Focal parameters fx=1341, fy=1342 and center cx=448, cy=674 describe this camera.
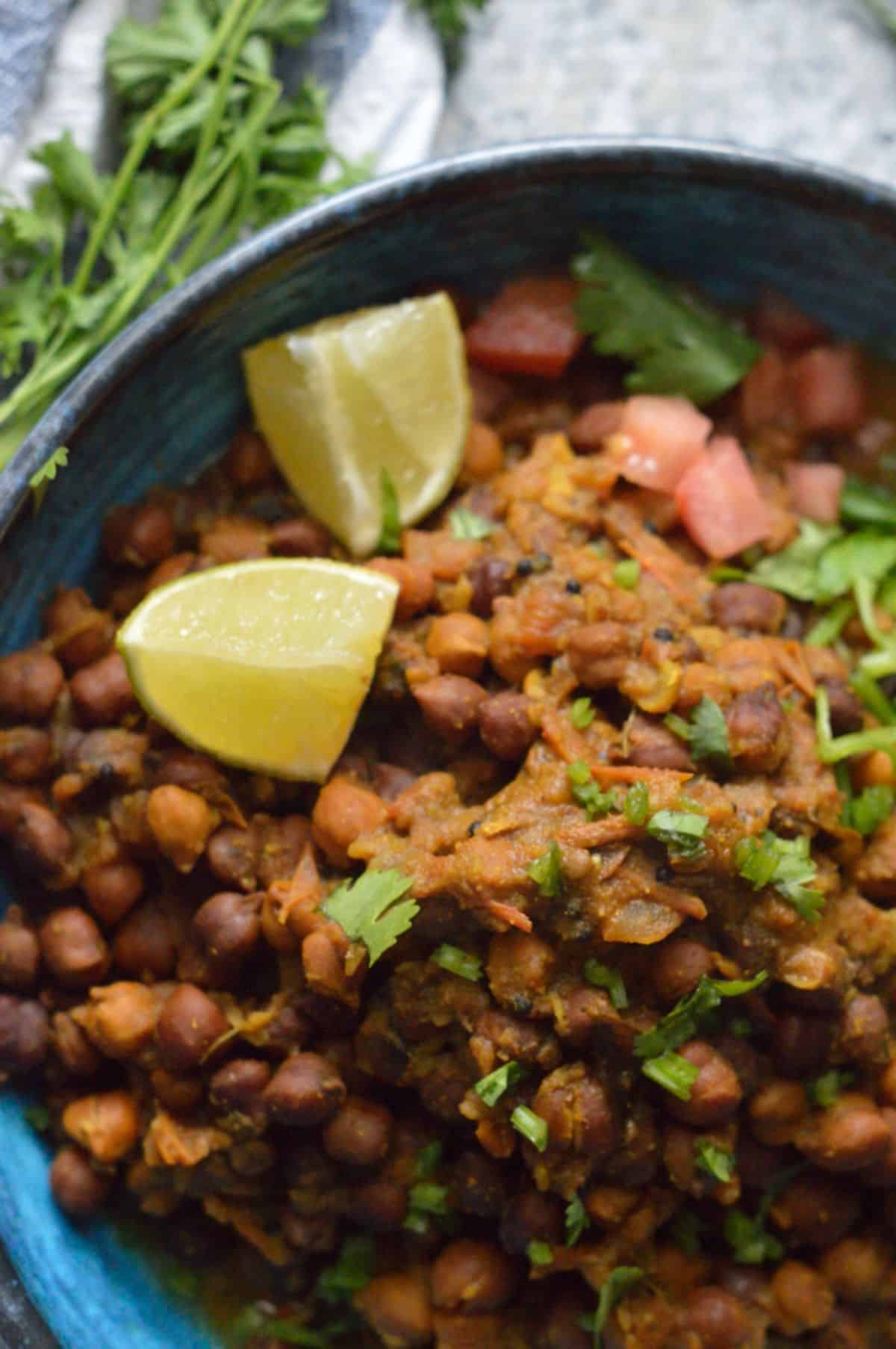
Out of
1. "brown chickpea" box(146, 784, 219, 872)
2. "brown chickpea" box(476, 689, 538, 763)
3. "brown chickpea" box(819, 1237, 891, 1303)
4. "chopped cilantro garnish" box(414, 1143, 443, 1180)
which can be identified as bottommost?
"brown chickpea" box(819, 1237, 891, 1303)

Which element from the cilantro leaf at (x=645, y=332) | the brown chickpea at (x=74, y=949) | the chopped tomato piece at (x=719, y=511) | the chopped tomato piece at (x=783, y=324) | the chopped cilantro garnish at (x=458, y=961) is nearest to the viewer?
the chopped cilantro garnish at (x=458, y=961)

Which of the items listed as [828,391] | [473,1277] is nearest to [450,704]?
[473,1277]

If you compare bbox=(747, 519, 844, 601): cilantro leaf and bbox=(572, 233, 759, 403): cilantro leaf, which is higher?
bbox=(572, 233, 759, 403): cilantro leaf

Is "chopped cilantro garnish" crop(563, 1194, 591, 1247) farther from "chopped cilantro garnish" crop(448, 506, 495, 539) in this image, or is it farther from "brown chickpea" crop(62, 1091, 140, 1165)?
"chopped cilantro garnish" crop(448, 506, 495, 539)

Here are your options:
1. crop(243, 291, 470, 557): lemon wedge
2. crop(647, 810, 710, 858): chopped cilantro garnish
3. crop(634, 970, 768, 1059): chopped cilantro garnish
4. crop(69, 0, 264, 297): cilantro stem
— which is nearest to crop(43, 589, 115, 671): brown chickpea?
crop(243, 291, 470, 557): lemon wedge

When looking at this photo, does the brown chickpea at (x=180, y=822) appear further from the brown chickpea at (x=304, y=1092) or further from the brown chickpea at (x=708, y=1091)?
the brown chickpea at (x=708, y=1091)

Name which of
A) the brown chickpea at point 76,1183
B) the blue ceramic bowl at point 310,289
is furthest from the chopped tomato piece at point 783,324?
the brown chickpea at point 76,1183

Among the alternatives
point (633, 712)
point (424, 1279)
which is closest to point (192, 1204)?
point (424, 1279)
